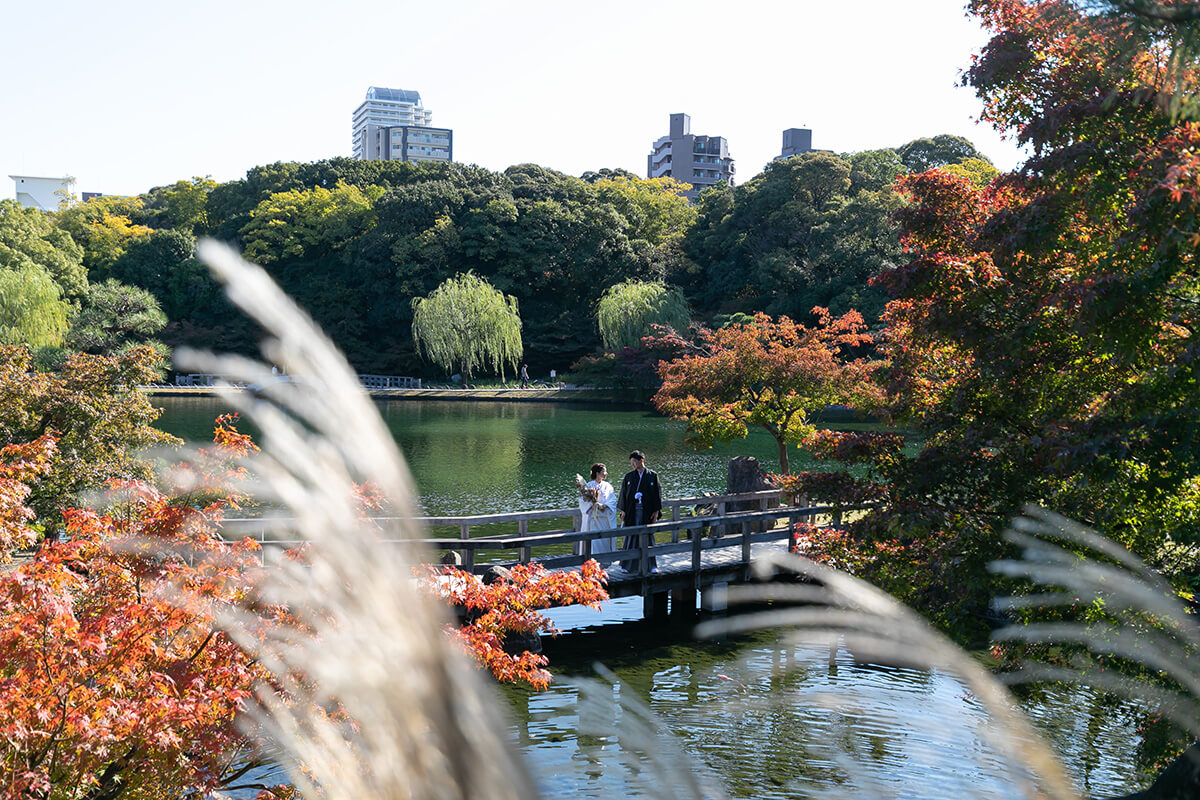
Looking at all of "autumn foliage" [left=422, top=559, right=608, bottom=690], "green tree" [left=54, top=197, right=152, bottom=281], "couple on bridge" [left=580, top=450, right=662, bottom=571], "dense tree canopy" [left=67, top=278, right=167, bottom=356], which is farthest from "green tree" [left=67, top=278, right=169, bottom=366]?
"autumn foliage" [left=422, top=559, right=608, bottom=690]

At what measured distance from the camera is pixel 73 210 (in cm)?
5688

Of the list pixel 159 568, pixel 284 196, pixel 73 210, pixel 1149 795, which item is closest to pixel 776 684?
pixel 159 568

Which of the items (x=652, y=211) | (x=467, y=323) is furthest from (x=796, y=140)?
(x=467, y=323)

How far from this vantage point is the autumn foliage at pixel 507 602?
5898 mm

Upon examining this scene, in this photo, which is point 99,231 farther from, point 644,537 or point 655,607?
point 644,537

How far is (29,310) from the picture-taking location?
31.4 meters

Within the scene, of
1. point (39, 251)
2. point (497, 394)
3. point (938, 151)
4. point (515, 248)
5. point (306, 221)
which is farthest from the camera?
point (306, 221)

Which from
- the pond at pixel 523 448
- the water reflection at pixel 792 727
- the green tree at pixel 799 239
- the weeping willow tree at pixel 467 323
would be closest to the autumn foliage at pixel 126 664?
the water reflection at pixel 792 727

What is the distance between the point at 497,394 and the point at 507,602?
3582 centimetres

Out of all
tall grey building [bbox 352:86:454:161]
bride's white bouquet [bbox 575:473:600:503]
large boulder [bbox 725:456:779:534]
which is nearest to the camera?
bride's white bouquet [bbox 575:473:600:503]

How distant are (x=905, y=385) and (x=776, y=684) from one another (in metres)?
3.34

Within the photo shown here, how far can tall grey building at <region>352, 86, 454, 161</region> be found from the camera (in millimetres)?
126312

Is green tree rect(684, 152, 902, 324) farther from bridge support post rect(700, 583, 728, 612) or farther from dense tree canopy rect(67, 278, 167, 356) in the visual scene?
bridge support post rect(700, 583, 728, 612)

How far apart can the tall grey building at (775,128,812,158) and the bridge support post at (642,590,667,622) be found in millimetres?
79413
